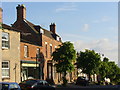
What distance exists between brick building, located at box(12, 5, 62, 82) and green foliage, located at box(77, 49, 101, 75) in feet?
17.5

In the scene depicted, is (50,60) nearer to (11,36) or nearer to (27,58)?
(27,58)

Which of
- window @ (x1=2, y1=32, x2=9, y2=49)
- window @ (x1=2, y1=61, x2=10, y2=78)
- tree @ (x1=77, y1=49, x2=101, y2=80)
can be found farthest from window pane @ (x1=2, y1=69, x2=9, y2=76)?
tree @ (x1=77, y1=49, x2=101, y2=80)

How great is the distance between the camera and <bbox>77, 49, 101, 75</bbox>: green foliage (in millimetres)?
46188

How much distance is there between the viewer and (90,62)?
46281mm

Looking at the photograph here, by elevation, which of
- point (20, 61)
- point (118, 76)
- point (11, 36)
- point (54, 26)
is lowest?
point (118, 76)

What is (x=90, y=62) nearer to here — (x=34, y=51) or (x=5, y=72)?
(x=34, y=51)

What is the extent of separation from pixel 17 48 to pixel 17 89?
13.3 metres

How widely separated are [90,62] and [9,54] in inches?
825

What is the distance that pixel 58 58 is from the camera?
128 ft

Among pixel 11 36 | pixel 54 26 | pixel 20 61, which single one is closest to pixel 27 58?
Result: pixel 20 61

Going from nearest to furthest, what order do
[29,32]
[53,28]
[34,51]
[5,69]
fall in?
[5,69] → [34,51] → [29,32] → [53,28]

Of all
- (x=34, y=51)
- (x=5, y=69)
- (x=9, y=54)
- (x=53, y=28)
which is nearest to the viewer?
(x=5, y=69)

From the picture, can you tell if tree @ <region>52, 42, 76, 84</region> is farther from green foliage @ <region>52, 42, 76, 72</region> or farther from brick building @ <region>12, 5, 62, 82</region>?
brick building @ <region>12, 5, 62, 82</region>

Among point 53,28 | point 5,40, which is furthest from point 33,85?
point 53,28
